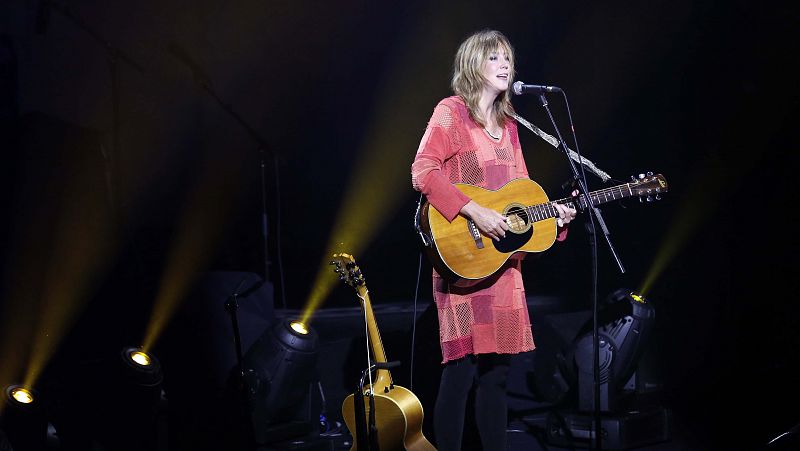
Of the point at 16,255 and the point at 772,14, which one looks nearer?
the point at 16,255

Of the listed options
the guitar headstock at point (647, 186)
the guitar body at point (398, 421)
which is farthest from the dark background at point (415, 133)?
the guitar headstock at point (647, 186)

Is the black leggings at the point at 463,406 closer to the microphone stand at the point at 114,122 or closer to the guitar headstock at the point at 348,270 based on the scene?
the guitar headstock at the point at 348,270

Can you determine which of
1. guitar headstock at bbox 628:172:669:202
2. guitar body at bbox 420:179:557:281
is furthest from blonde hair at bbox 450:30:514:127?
guitar headstock at bbox 628:172:669:202

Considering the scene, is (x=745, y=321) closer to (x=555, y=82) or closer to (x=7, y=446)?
(x=555, y=82)

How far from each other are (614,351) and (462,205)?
1.68 metres

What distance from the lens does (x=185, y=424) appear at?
3.78m

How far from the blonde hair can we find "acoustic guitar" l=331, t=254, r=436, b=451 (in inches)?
36.4

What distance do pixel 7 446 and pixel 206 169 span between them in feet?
11.0

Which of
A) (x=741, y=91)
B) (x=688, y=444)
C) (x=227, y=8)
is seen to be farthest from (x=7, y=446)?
(x=741, y=91)

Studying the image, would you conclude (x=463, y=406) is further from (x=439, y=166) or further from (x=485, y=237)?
(x=439, y=166)

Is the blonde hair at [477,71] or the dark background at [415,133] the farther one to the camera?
the dark background at [415,133]

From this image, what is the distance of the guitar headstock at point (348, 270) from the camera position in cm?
337

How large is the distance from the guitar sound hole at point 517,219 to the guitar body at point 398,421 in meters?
0.90

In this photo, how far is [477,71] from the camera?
3002 millimetres
